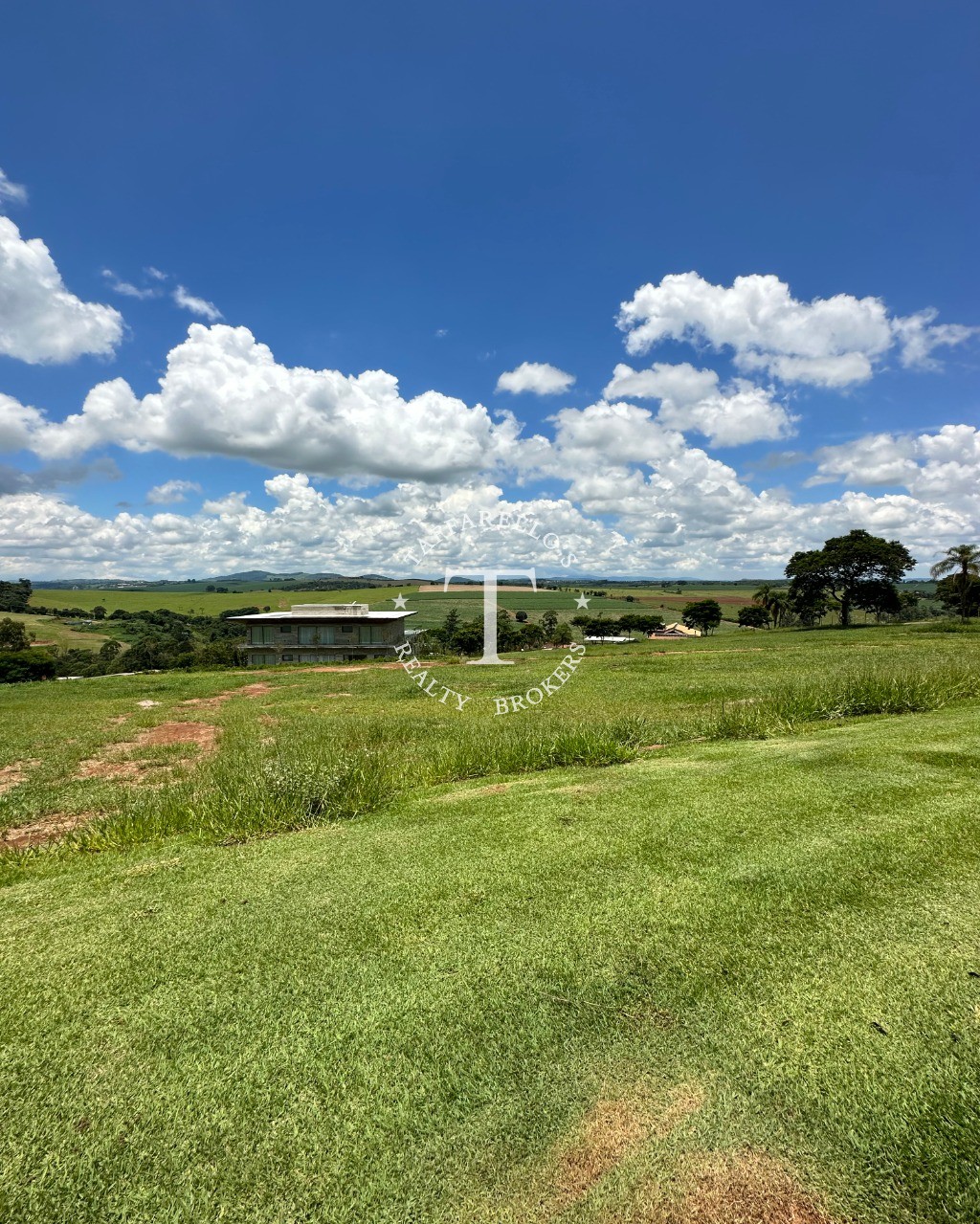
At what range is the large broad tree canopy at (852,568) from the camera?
36.2 metres

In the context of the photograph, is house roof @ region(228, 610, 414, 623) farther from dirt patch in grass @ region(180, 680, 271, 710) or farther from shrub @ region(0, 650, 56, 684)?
dirt patch in grass @ region(180, 680, 271, 710)

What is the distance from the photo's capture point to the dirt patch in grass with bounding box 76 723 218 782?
349 inches

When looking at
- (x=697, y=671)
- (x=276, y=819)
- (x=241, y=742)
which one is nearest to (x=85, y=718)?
(x=241, y=742)

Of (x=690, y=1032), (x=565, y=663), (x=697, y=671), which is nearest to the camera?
(x=690, y=1032)

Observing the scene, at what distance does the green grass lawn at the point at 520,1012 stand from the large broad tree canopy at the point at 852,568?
37.1 m

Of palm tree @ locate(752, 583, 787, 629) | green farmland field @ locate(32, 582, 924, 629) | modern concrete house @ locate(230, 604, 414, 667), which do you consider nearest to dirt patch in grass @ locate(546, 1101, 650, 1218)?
green farmland field @ locate(32, 582, 924, 629)

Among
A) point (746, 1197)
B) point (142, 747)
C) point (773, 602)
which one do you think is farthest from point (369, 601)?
point (773, 602)

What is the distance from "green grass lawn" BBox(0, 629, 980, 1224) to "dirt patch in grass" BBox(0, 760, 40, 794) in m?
4.00

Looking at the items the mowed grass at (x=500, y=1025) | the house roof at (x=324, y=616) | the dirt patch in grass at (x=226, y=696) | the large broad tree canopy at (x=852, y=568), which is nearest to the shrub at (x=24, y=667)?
the house roof at (x=324, y=616)

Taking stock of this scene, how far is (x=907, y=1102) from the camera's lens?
2047mm

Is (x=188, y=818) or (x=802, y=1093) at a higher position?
(x=802, y=1093)

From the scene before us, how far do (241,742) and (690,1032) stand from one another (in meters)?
9.91

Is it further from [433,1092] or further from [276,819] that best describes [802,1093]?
[276,819]

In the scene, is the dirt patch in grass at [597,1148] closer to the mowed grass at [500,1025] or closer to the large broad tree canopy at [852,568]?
the mowed grass at [500,1025]
